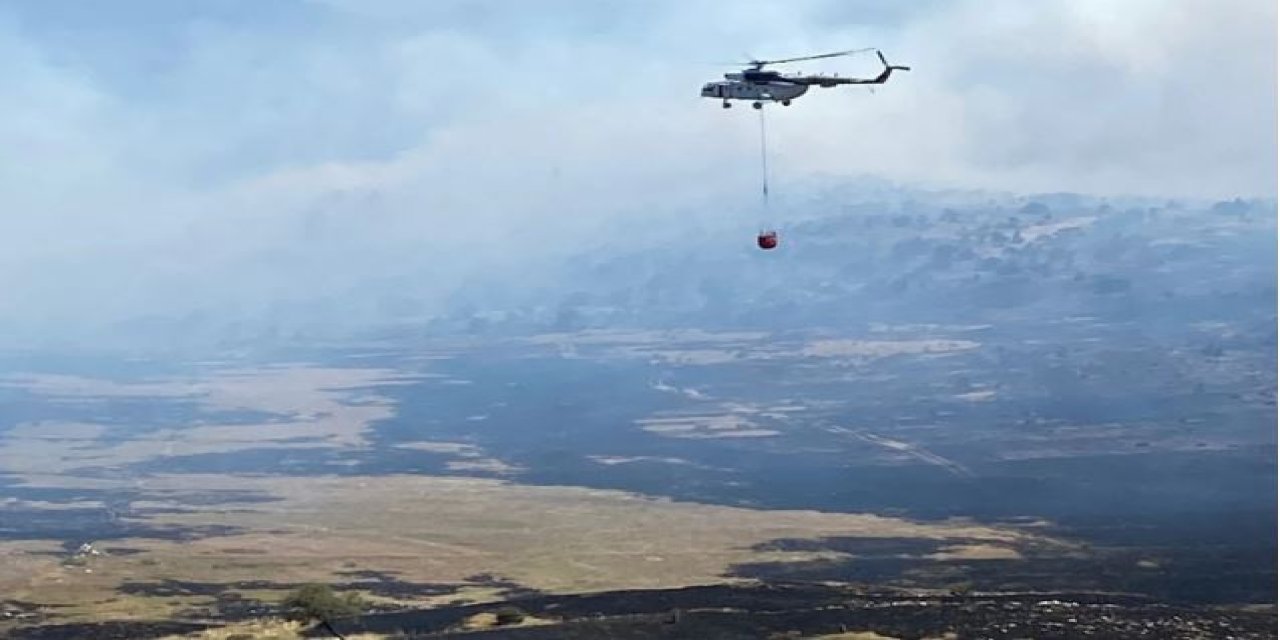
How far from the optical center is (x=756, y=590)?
288 ft

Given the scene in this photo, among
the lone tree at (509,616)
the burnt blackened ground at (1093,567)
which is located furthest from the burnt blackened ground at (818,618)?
the burnt blackened ground at (1093,567)

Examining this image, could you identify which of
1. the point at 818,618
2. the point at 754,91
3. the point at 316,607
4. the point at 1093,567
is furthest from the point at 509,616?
the point at 1093,567

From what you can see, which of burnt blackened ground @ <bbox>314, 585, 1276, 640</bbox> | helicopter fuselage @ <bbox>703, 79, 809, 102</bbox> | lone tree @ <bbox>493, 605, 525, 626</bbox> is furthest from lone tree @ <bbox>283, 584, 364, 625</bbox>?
helicopter fuselage @ <bbox>703, 79, 809, 102</bbox>

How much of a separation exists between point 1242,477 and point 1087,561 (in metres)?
59.0

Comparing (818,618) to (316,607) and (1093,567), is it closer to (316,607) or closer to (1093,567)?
(316,607)

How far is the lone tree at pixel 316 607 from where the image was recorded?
79.8 metres

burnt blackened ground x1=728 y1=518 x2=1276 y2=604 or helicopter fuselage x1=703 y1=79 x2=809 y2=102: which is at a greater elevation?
helicopter fuselage x1=703 y1=79 x2=809 y2=102

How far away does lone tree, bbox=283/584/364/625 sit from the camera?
262 ft

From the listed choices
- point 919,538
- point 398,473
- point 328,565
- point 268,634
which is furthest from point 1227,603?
point 398,473

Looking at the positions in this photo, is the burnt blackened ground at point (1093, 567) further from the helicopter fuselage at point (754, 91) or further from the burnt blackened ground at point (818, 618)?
the helicopter fuselage at point (754, 91)

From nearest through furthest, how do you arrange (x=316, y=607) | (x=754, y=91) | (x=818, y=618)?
(x=754, y=91) < (x=818, y=618) < (x=316, y=607)

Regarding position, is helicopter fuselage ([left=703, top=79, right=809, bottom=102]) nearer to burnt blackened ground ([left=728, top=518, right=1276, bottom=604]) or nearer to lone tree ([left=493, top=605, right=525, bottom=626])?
lone tree ([left=493, top=605, right=525, bottom=626])

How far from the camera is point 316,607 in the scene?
80.7 metres

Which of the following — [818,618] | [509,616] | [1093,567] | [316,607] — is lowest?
[509,616]
